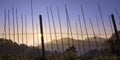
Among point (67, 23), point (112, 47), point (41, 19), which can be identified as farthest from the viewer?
point (112, 47)

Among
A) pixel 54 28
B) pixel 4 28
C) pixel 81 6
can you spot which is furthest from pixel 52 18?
pixel 4 28

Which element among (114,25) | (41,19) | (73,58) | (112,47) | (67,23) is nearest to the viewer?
(41,19)

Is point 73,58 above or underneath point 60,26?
underneath

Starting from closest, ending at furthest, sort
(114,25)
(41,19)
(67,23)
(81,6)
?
(41,19)
(114,25)
(67,23)
(81,6)

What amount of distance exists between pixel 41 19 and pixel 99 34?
4899mm

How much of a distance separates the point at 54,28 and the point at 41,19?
208cm

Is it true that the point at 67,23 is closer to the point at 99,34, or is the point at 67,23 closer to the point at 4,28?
the point at 99,34

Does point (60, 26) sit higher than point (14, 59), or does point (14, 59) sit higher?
point (60, 26)

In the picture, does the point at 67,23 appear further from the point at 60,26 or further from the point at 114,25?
the point at 114,25

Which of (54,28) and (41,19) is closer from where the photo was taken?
(41,19)

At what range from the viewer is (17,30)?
10719 mm

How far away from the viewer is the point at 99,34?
39.0 ft

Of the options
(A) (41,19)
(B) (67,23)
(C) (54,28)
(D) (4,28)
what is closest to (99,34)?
(B) (67,23)

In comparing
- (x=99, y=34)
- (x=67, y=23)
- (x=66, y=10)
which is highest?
(x=66, y=10)
